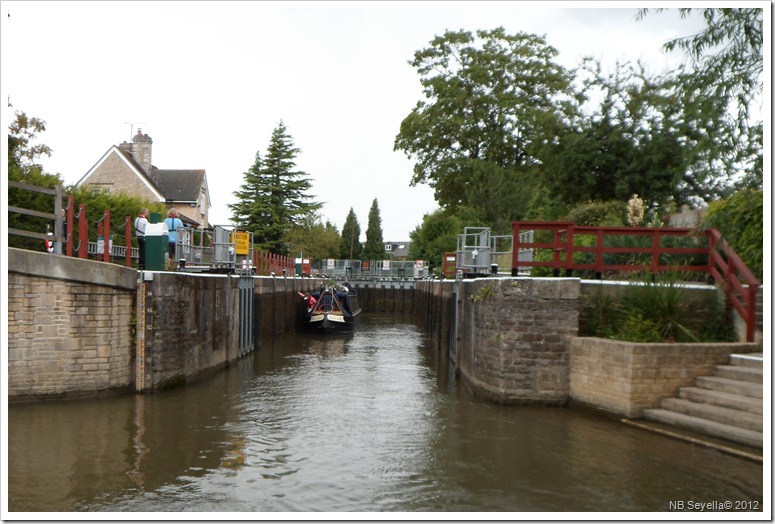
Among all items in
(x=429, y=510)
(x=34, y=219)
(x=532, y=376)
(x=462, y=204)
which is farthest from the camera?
(x=462, y=204)

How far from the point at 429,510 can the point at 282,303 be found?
75.2 feet

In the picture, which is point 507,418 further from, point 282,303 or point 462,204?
point 462,204

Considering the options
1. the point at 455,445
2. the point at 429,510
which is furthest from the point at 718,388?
the point at 429,510

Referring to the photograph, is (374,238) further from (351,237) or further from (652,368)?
(652,368)

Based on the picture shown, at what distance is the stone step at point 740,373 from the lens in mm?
11152

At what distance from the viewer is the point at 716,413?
424 inches

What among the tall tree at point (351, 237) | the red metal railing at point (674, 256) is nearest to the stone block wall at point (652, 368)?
the red metal railing at point (674, 256)

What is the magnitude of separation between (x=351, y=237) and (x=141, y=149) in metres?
51.1

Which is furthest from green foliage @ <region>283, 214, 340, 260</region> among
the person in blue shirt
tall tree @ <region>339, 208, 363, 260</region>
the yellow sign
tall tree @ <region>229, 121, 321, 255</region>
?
the person in blue shirt

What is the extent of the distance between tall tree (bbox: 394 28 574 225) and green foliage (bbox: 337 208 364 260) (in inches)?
2306

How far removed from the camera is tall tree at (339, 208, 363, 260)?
98875 millimetres

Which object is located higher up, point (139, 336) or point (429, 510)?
point (139, 336)

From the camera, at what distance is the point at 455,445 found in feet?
36.1

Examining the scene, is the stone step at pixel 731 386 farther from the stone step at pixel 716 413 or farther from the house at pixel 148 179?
the house at pixel 148 179
